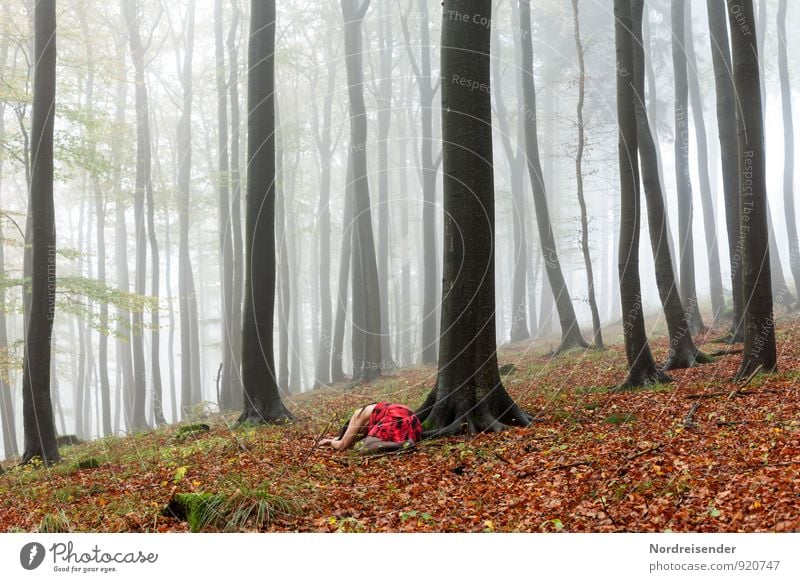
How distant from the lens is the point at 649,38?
28.5m

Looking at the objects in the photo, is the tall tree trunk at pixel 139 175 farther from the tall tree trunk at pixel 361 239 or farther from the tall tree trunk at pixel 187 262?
the tall tree trunk at pixel 361 239

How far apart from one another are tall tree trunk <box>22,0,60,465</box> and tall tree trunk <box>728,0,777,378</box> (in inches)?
444

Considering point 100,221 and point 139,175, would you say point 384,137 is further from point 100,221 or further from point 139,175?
point 100,221

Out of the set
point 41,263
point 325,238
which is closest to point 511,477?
point 41,263

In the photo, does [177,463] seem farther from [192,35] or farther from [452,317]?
[192,35]

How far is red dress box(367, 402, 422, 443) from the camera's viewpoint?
8414 mm

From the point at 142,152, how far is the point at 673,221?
36.2m

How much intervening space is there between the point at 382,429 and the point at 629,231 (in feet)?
19.3

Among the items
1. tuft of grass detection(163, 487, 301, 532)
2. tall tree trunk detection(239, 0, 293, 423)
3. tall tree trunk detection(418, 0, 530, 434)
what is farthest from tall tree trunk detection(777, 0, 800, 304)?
tuft of grass detection(163, 487, 301, 532)

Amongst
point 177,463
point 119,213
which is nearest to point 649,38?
point 119,213

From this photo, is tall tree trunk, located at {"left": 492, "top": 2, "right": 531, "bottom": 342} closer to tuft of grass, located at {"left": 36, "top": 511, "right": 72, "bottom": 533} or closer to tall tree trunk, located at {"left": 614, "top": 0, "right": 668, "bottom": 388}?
tall tree trunk, located at {"left": 614, "top": 0, "right": 668, "bottom": 388}

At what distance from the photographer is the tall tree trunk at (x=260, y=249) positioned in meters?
12.5
